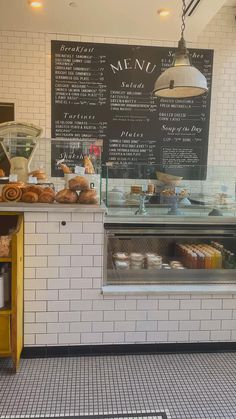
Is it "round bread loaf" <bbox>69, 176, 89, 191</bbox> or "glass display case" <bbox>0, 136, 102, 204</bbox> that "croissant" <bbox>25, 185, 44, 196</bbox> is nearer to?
"glass display case" <bbox>0, 136, 102, 204</bbox>

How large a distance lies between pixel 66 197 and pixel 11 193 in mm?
403

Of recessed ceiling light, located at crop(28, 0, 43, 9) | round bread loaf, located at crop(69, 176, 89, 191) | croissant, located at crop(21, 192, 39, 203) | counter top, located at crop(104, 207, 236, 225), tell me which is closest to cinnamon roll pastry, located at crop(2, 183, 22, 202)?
croissant, located at crop(21, 192, 39, 203)

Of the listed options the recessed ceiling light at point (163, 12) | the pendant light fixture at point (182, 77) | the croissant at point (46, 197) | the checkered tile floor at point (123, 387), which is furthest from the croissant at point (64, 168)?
the recessed ceiling light at point (163, 12)

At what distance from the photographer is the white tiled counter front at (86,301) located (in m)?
2.66

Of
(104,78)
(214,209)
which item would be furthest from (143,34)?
(214,209)

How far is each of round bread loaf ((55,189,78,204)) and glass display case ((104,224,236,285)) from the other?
1.12 ft

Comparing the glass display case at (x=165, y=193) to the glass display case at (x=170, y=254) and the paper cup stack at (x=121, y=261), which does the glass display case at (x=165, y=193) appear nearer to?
the glass display case at (x=170, y=254)

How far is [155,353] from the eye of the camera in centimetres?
281

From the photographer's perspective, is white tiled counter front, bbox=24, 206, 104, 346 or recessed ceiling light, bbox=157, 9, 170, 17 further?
recessed ceiling light, bbox=157, 9, 170, 17

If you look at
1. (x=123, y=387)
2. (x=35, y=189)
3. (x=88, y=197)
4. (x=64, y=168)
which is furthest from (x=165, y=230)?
(x=123, y=387)

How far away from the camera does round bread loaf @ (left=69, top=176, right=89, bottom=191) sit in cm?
266

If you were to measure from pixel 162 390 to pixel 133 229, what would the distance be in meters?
1.16

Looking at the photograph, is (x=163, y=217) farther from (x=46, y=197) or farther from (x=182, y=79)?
(x=182, y=79)

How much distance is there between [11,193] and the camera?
263 cm
